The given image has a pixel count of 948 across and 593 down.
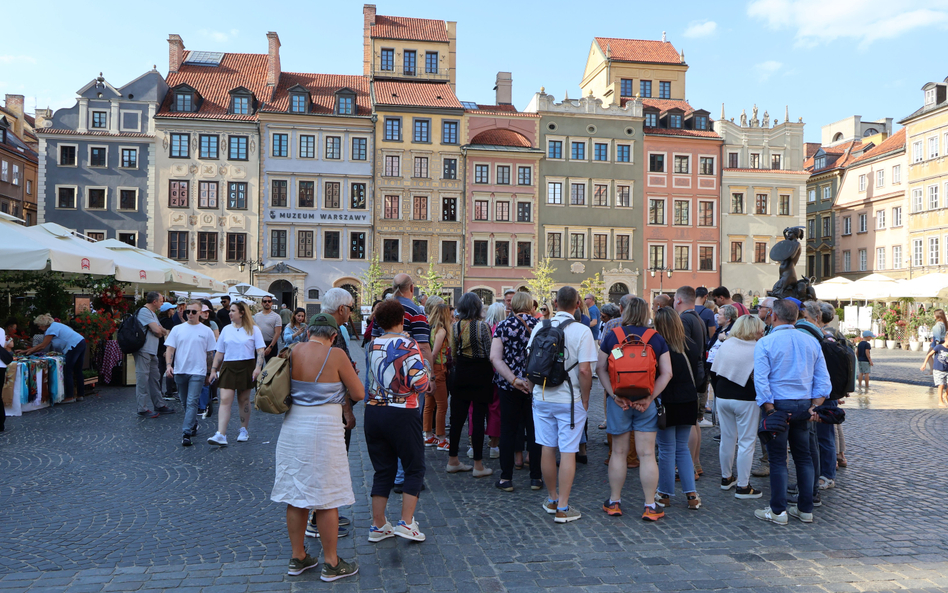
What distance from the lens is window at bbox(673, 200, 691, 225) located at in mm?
44344

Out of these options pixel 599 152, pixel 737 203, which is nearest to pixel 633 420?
pixel 599 152

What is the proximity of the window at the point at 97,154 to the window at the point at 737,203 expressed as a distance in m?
37.7

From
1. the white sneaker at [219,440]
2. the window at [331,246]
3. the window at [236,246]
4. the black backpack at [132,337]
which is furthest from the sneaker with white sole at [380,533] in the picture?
the window at [236,246]

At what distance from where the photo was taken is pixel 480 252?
42.2m

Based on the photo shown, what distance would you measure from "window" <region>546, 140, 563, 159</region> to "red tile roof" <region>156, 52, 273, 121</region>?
17.1 metres

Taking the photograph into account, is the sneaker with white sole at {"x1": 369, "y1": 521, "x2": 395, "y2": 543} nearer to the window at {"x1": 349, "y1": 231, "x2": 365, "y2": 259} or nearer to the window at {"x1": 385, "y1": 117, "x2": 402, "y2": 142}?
the window at {"x1": 349, "y1": 231, "x2": 365, "y2": 259}

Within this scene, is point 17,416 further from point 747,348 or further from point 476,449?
point 747,348


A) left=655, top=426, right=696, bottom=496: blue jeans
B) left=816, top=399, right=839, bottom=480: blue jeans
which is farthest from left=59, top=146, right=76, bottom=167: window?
left=816, top=399, right=839, bottom=480: blue jeans

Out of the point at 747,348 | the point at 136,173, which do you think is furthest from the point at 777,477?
the point at 136,173

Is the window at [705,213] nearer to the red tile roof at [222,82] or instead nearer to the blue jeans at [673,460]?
the red tile roof at [222,82]

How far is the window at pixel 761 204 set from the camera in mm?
45188

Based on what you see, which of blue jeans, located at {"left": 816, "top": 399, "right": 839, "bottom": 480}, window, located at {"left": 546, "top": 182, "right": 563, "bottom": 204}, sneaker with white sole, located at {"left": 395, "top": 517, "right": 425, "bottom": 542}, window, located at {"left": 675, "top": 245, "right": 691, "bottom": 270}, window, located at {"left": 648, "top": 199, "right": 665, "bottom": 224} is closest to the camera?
sneaker with white sole, located at {"left": 395, "top": 517, "right": 425, "bottom": 542}

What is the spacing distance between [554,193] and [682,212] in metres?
8.53

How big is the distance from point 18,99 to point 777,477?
6163 cm
